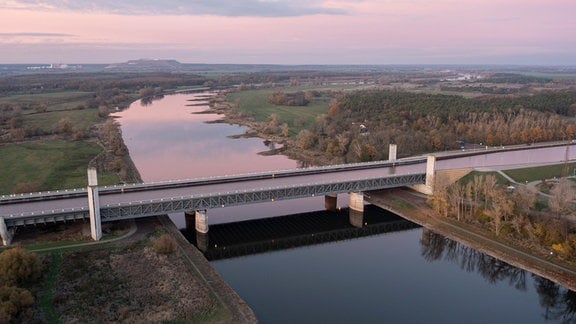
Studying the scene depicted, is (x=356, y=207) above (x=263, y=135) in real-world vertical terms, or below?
below

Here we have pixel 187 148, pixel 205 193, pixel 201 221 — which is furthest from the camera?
pixel 187 148

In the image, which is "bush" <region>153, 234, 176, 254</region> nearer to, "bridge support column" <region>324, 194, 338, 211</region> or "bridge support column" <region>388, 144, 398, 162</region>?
"bridge support column" <region>324, 194, 338, 211</region>

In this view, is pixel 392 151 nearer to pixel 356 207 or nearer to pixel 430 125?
pixel 356 207

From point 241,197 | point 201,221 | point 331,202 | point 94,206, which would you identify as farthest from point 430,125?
point 94,206

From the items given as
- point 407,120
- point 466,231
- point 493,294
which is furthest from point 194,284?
point 407,120

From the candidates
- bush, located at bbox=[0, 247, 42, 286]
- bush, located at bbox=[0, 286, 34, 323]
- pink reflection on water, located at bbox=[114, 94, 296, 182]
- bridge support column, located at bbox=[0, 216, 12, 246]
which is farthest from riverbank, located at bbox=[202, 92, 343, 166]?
bush, located at bbox=[0, 286, 34, 323]

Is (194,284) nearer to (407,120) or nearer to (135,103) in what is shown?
(407,120)
